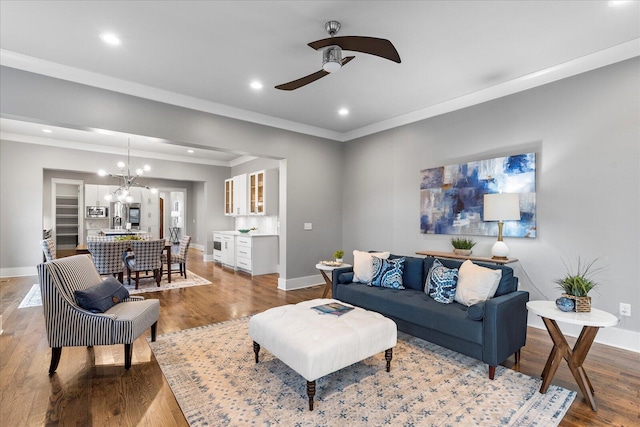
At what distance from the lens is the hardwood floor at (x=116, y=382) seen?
201cm

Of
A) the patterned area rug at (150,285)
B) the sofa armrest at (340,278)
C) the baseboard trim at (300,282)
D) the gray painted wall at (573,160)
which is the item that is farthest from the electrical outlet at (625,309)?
the patterned area rug at (150,285)

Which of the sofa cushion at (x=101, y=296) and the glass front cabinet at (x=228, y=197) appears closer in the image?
the sofa cushion at (x=101, y=296)

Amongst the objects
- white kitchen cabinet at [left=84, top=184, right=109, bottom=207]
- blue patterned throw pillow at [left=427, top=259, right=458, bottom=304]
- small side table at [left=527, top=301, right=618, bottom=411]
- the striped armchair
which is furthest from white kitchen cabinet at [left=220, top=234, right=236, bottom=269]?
small side table at [left=527, top=301, right=618, bottom=411]

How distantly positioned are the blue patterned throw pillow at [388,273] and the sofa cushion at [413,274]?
72mm

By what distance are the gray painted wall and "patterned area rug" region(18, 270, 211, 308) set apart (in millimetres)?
4456

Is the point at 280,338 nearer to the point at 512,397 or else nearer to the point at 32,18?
the point at 512,397

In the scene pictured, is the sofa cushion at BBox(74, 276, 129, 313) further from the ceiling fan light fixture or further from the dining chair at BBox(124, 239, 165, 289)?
the ceiling fan light fixture

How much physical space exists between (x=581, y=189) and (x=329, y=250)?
4045mm

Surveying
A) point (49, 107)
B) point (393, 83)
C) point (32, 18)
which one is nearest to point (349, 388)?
point (393, 83)

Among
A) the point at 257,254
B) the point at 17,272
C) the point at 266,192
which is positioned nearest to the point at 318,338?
the point at 257,254

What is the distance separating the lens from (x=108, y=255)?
519 centimetres

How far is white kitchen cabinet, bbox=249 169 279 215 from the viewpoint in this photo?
279 inches

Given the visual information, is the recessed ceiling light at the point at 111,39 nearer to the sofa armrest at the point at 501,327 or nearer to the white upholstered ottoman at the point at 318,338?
the white upholstered ottoman at the point at 318,338

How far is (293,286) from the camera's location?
570 centimetres
